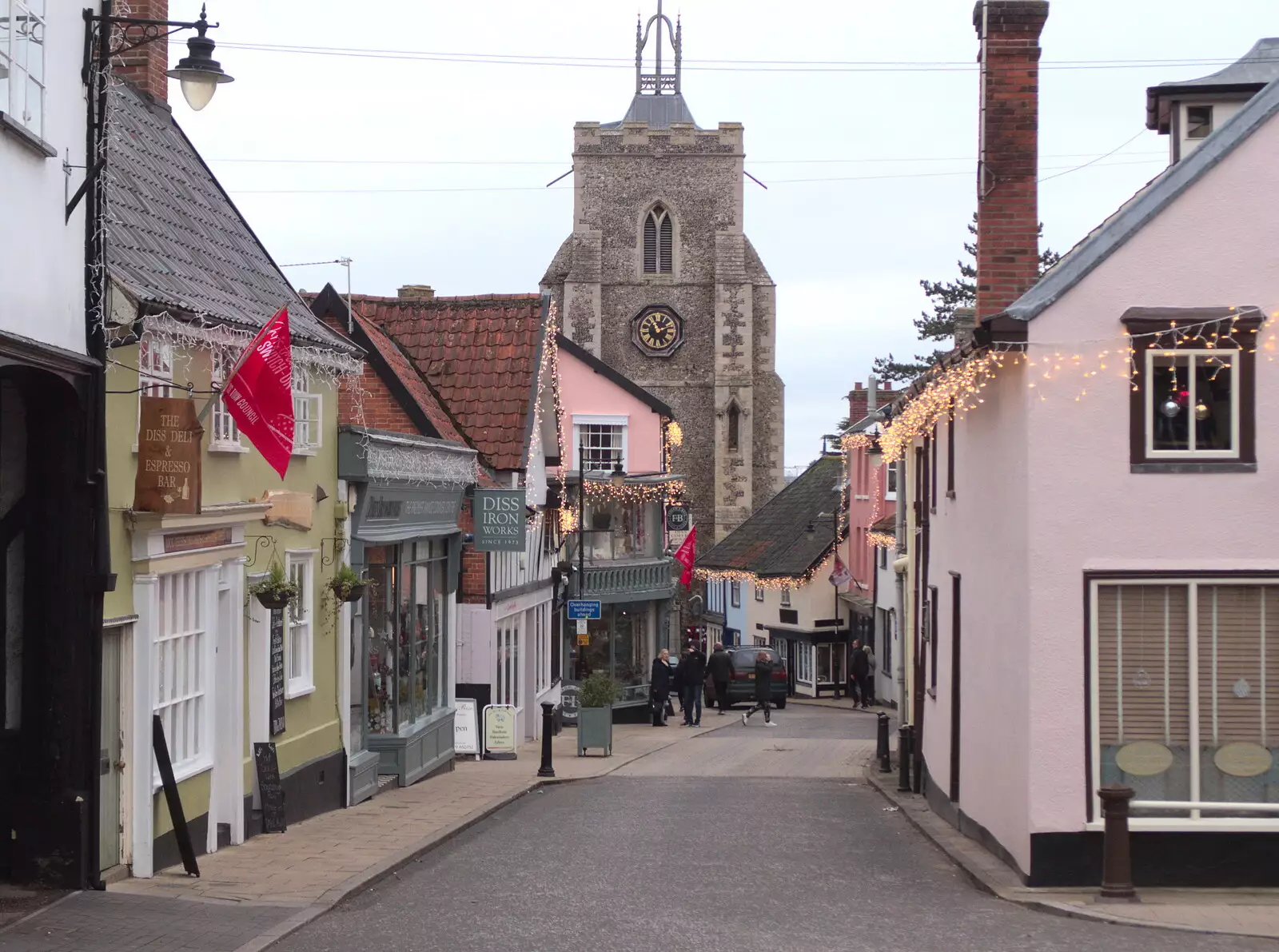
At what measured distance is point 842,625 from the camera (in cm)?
5459

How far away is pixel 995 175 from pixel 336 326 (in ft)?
44.4

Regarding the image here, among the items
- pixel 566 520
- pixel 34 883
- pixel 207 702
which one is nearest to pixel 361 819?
pixel 207 702

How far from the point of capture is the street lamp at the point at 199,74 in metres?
11.8

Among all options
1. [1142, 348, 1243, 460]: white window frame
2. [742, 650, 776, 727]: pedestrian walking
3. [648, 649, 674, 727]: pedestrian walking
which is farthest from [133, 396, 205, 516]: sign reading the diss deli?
[742, 650, 776, 727]: pedestrian walking

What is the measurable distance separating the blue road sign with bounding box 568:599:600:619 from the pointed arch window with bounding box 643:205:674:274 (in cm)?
4647

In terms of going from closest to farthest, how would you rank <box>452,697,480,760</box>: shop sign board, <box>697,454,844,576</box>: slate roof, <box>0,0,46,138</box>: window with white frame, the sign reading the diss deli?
<box>0,0,46,138</box>: window with white frame → the sign reading the diss deli → <box>452,697,480,760</box>: shop sign board → <box>697,454,844,576</box>: slate roof

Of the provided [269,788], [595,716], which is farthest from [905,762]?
[269,788]

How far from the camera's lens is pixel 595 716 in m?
27.7

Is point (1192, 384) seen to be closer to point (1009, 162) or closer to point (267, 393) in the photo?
point (1009, 162)

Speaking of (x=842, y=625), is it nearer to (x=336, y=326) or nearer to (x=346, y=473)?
(x=336, y=326)

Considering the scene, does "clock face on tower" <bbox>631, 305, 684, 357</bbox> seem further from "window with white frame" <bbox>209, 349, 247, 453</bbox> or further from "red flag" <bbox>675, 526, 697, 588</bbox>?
"window with white frame" <bbox>209, 349, 247, 453</bbox>

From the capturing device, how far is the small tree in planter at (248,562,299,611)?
15.5 m

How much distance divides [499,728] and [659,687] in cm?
997

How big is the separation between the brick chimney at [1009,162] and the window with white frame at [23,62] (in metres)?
8.60
